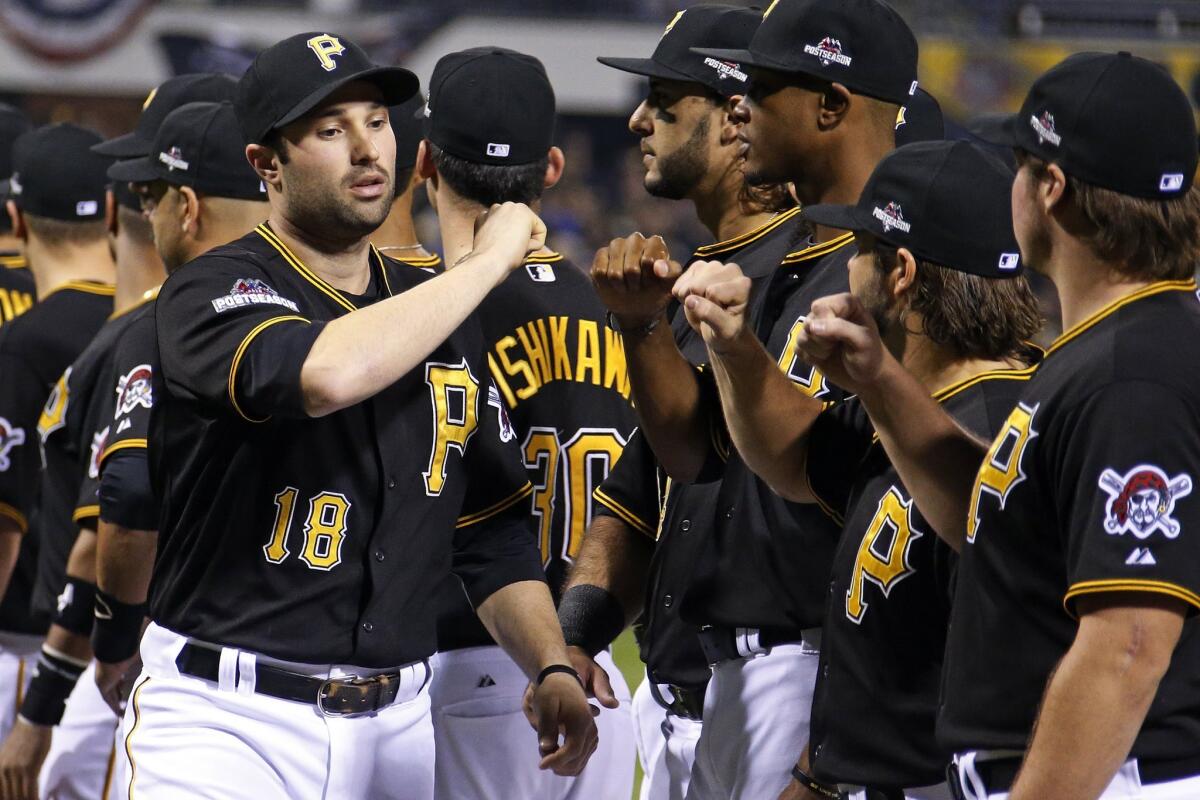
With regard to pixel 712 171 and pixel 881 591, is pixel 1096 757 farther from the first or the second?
pixel 712 171

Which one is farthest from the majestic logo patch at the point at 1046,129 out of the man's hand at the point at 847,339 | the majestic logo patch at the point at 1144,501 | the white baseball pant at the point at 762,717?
the white baseball pant at the point at 762,717

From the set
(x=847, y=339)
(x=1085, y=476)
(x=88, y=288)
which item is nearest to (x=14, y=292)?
(x=88, y=288)

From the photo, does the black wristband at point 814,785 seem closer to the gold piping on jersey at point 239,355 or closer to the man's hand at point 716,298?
the man's hand at point 716,298

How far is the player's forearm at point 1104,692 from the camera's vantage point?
7.97 feet

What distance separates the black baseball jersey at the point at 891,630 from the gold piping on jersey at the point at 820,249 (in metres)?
0.69

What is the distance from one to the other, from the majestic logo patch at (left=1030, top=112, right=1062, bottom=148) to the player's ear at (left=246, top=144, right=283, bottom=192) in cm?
166

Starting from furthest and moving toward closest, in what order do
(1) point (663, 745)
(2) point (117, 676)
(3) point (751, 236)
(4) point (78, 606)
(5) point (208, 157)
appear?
(4) point (78, 606)
(2) point (117, 676)
(5) point (208, 157)
(1) point (663, 745)
(3) point (751, 236)

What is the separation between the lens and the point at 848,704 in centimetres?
319

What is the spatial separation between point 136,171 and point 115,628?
1415 millimetres

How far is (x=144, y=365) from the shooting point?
4.57m

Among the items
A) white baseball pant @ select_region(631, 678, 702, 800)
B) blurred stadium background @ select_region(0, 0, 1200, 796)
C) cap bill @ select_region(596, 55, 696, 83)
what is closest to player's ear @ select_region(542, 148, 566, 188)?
cap bill @ select_region(596, 55, 696, 83)

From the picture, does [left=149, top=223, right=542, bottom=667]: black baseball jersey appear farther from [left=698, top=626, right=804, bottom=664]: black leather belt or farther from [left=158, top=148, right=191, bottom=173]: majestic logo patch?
[left=158, top=148, right=191, bottom=173]: majestic logo patch

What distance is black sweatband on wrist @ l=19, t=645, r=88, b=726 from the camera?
503 centimetres

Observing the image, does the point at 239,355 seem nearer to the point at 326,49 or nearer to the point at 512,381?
the point at 326,49
